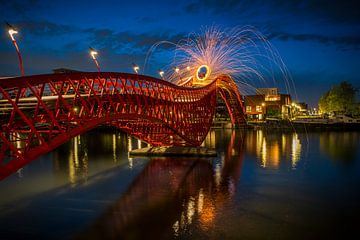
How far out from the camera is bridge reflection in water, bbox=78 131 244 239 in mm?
19203

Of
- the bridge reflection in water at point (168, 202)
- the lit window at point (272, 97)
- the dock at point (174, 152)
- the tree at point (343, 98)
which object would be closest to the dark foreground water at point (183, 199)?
the bridge reflection in water at point (168, 202)

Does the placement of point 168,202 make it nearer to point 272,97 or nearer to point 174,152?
point 174,152

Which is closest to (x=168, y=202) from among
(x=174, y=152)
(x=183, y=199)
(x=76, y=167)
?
(x=183, y=199)

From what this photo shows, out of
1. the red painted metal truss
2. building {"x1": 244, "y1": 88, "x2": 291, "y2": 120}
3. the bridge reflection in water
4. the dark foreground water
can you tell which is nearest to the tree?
building {"x1": 244, "y1": 88, "x2": 291, "y2": 120}

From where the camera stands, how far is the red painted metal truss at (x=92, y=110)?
16489 mm

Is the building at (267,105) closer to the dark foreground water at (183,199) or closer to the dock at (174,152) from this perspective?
the dock at (174,152)

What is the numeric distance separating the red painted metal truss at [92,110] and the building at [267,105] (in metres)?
71.6

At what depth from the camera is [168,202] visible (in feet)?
81.6

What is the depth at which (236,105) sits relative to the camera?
109 m

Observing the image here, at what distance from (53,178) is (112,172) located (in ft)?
20.7

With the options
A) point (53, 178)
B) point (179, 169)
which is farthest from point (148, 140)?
point (53, 178)

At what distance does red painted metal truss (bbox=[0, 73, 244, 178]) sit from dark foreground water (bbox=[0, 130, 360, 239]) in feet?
14.9

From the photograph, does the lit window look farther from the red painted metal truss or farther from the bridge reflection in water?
the bridge reflection in water

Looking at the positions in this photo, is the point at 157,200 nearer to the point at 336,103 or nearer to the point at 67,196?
the point at 67,196
